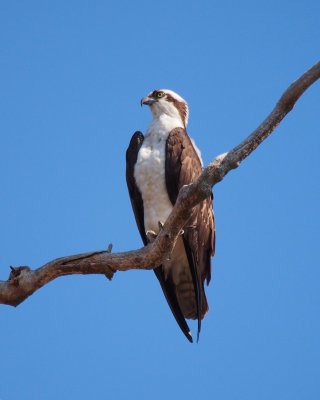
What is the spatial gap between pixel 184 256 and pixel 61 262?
1.57 m

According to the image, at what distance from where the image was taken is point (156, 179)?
6531 mm

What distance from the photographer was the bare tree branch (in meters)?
4.89

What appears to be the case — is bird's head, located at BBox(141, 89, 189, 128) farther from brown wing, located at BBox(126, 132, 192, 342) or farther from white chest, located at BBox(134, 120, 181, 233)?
white chest, located at BBox(134, 120, 181, 233)

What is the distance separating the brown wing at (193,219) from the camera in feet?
A: 20.8

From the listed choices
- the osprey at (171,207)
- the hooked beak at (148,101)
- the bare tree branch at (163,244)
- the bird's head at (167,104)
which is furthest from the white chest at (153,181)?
the bare tree branch at (163,244)

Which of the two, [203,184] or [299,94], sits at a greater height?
[299,94]

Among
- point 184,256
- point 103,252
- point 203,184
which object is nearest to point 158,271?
point 184,256

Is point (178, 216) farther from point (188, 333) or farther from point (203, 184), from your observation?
point (188, 333)

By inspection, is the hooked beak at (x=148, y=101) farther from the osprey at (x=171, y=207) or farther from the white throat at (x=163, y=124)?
the osprey at (x=171, y=207)

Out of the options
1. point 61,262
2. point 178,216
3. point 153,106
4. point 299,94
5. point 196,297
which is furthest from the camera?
point 153,106

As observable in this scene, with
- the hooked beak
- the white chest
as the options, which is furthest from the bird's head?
the white chest

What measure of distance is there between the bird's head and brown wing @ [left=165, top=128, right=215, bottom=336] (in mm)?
640

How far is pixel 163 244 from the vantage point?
544cm

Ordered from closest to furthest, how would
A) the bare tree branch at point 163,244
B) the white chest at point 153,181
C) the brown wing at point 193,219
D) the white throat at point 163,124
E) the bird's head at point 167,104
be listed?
the bare tree branch at point 163,244 → the brown wing at point 193,219 → the white chest at point 153,181 → the white throat at point 163,124 → the bird's head at point 167,104
